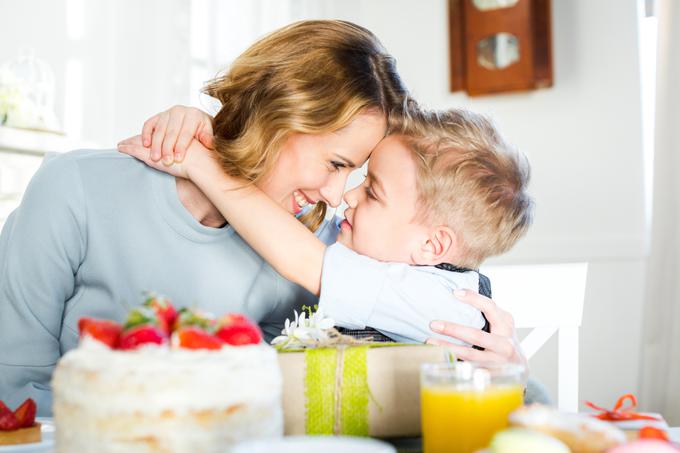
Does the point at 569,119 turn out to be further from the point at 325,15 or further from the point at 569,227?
the point at 325,15

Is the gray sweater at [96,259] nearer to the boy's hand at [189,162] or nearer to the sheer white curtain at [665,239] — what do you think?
the boy's hand at [189,162]

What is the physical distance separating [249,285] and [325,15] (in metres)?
2.58

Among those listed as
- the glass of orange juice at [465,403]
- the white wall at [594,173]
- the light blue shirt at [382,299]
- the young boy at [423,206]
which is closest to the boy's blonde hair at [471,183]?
the young boy at [423,206]

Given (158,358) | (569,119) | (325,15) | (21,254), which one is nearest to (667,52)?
(569,119)

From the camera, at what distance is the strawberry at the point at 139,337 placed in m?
0.68

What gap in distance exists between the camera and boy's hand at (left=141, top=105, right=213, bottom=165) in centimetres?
143

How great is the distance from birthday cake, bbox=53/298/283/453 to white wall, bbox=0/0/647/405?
253 cm

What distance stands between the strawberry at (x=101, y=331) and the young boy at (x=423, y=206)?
547mm

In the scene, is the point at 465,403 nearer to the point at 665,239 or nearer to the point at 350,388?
the point at 350,388

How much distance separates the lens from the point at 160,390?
634 mm

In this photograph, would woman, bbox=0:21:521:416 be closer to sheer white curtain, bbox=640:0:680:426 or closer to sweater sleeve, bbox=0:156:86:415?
sweater sleeve, bbox=0:156:86:415

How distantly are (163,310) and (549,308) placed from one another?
166 centimetres

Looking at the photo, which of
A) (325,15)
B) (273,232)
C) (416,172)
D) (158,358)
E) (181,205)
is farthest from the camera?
(325,15)

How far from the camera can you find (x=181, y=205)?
1540mm
